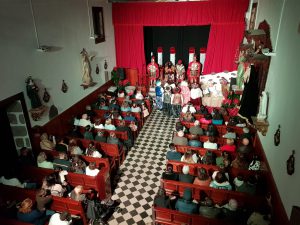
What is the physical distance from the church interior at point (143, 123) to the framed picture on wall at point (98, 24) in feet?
0.15

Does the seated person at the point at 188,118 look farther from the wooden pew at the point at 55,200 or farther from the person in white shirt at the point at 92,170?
the wooden pew at the point at 55,200

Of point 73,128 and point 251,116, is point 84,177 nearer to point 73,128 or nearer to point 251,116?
point 73,128

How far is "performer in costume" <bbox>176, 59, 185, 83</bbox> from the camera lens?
44.6 feet

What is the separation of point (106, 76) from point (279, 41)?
8559 millimetres

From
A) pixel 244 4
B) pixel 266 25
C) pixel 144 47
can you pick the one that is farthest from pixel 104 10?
pixel 266 25

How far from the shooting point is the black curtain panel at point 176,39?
45.2ft

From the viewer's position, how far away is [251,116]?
661 centimetres

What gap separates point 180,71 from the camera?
44.7 ft

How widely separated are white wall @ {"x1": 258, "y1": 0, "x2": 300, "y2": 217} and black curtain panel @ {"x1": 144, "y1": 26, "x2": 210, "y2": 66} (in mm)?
7126

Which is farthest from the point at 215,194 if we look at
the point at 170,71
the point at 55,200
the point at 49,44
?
the point at 170,71

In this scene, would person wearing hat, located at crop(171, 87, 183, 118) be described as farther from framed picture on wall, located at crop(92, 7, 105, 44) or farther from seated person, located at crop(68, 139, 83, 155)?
seated person, located at crop(68, 139, 83, 155)

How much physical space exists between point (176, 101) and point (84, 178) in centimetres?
611

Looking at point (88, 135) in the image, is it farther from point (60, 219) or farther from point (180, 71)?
point (180, 71)

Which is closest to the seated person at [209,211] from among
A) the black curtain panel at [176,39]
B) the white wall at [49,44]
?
the white wall at [49,44]
